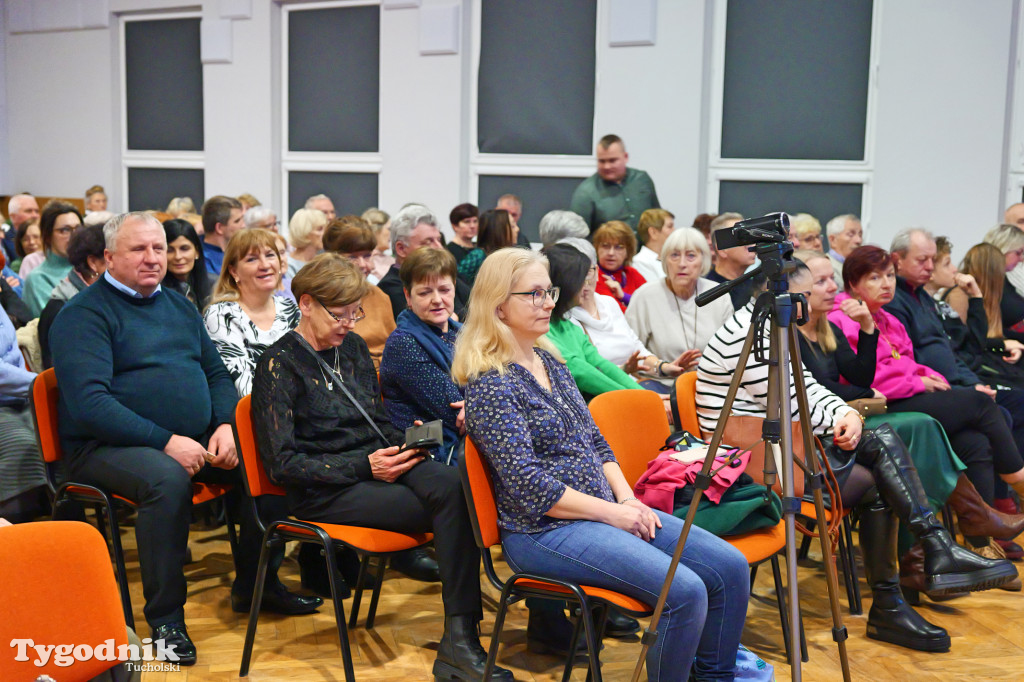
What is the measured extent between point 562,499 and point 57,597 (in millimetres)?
1108

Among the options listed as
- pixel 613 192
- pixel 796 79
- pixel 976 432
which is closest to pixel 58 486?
pixel 976 432

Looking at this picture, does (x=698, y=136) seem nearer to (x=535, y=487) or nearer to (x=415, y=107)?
(x=415, y=107)

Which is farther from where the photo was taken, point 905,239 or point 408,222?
point 408,222

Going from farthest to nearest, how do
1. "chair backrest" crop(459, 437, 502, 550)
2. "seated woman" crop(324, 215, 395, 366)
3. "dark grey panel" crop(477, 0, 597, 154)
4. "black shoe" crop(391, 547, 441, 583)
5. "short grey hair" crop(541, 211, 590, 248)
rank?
"dark grey panel" crop(477, 0, 597, 154) → "short grey hair" crop(541, 211, 590, 248) → "seated woman" crop(324, 215, 395, 366) → "black shoe" crop(391, 547, 441, 583) → "chair backrest" crop(459, 437, 502, 550)

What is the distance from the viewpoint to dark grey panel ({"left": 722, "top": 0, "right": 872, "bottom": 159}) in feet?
22.9

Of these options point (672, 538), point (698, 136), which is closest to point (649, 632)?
point (672, 538)

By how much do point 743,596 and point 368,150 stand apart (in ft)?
22.5

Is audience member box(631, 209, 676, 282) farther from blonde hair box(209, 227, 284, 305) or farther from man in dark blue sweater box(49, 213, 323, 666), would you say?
man in dark blue sweater box(49, 213, 323, 666)

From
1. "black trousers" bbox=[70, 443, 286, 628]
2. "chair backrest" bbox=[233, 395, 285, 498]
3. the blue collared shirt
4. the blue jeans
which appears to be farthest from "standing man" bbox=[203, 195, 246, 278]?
the blue jeans

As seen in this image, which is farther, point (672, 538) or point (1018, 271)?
point (1018, 271)

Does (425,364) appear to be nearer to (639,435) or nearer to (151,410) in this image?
(639,435)

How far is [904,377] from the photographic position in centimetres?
384

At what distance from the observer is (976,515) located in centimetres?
355

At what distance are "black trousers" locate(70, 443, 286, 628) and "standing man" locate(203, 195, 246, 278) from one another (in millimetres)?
2192
